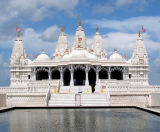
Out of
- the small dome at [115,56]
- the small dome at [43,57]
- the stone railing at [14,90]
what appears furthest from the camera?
the small dome at [115,56]

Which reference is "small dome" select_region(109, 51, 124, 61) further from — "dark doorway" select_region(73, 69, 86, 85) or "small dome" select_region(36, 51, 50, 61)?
"small dome" select_region(36, 51, 50, 61)

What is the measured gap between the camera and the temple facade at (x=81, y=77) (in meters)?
38.2

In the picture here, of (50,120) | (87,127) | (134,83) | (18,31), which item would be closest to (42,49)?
(18,31)

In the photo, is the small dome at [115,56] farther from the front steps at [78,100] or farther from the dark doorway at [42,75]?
the front steps at [78,100]

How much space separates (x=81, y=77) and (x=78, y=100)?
1875cm

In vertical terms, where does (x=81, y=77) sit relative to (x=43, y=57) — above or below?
below

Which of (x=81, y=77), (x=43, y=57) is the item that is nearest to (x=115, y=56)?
(x=81, y=77)

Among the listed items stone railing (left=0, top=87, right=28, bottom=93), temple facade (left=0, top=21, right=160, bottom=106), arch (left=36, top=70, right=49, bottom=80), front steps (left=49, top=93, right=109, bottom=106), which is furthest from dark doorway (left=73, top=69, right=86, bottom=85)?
front steps (left=49, top=93, right=109, bottom=106)

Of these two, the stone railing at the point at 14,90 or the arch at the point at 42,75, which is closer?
the stone railing at the point at 14,90

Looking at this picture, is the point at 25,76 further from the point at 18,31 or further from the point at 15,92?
the point at 15,92

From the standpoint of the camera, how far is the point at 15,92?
39844mm

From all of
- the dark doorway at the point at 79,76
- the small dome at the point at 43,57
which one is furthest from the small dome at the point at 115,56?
the small dome at the point at 43,57

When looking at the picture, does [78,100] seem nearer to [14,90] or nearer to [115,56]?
[14,90]

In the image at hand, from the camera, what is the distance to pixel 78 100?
122ft
